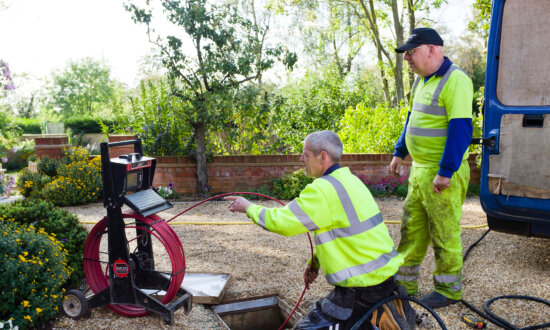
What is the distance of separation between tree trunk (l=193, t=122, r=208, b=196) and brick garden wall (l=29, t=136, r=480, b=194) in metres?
0.15

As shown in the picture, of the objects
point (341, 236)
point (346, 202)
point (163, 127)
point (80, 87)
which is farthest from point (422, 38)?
point (80, 87)

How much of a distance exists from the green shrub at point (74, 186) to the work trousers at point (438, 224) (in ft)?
18.6

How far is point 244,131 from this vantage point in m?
8.23

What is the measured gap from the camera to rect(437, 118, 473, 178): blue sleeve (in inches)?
118

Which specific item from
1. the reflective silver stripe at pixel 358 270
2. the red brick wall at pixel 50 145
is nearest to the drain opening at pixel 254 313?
the reflective silver stripe at pixel 358 270

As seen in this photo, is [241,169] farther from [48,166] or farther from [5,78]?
[5,78]

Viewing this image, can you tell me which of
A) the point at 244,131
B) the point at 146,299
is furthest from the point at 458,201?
the point at 244,131

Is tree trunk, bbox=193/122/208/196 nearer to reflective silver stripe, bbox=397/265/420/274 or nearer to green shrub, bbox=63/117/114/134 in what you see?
reflective silver stripe, bbox=397/265/420/274

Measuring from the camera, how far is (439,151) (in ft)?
10.5

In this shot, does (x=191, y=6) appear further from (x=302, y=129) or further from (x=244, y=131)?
(x=302, y=129)

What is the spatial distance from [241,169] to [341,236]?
5673mm

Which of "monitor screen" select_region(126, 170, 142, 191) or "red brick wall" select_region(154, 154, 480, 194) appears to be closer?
"monitor screen" select_region(126, 170, 142, 191)

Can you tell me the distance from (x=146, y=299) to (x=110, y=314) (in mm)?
438

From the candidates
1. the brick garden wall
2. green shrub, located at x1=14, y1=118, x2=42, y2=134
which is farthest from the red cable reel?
green shrub, located at x1=14, y1=118, x2=42, y2=134
